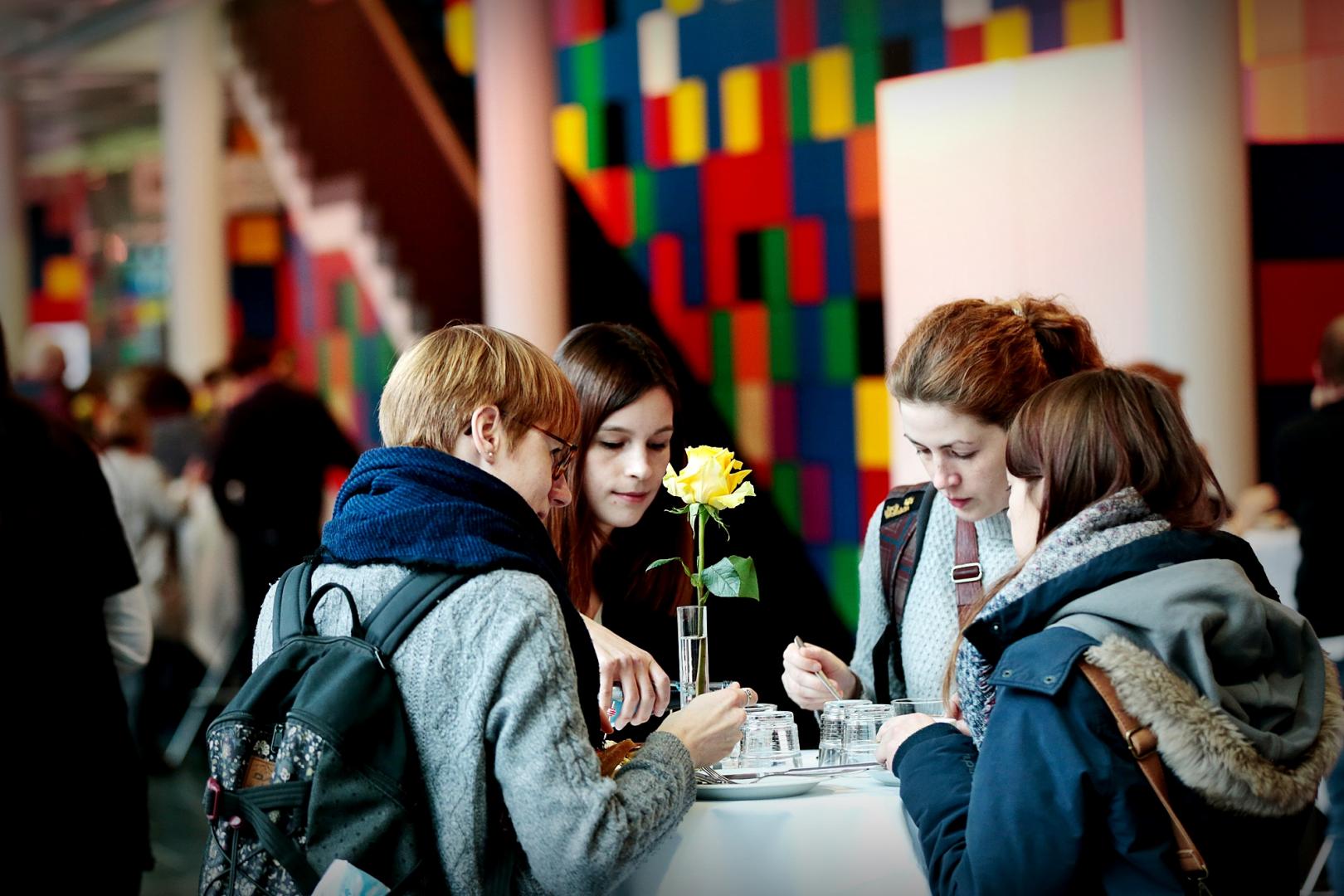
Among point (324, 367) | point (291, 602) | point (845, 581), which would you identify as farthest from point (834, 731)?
point (324, 367)

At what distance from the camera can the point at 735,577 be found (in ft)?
7.13

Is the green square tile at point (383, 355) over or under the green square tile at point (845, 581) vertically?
over

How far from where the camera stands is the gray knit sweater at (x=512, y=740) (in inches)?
66.9

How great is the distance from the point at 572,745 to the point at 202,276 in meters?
8.57

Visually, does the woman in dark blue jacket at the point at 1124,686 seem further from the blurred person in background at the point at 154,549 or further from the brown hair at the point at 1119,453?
the blurred person in background at the point at 154,549

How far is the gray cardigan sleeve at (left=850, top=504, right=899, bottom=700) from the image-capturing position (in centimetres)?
256

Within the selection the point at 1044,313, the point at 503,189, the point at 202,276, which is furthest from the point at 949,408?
the point at 202,276

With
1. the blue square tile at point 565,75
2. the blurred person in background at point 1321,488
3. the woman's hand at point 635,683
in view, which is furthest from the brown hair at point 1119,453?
the blue square tile at point 565,75

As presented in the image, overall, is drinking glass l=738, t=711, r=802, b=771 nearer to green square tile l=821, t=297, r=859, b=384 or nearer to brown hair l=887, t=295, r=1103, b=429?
brown hair l=887, t=295, r=1103, b=429

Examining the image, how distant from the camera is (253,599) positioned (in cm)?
643

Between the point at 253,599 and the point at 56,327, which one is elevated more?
the point at 56,327

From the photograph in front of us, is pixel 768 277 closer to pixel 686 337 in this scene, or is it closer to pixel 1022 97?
pixel 686 337

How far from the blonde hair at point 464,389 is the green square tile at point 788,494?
352cm

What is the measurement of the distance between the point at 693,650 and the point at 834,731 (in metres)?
0.24
